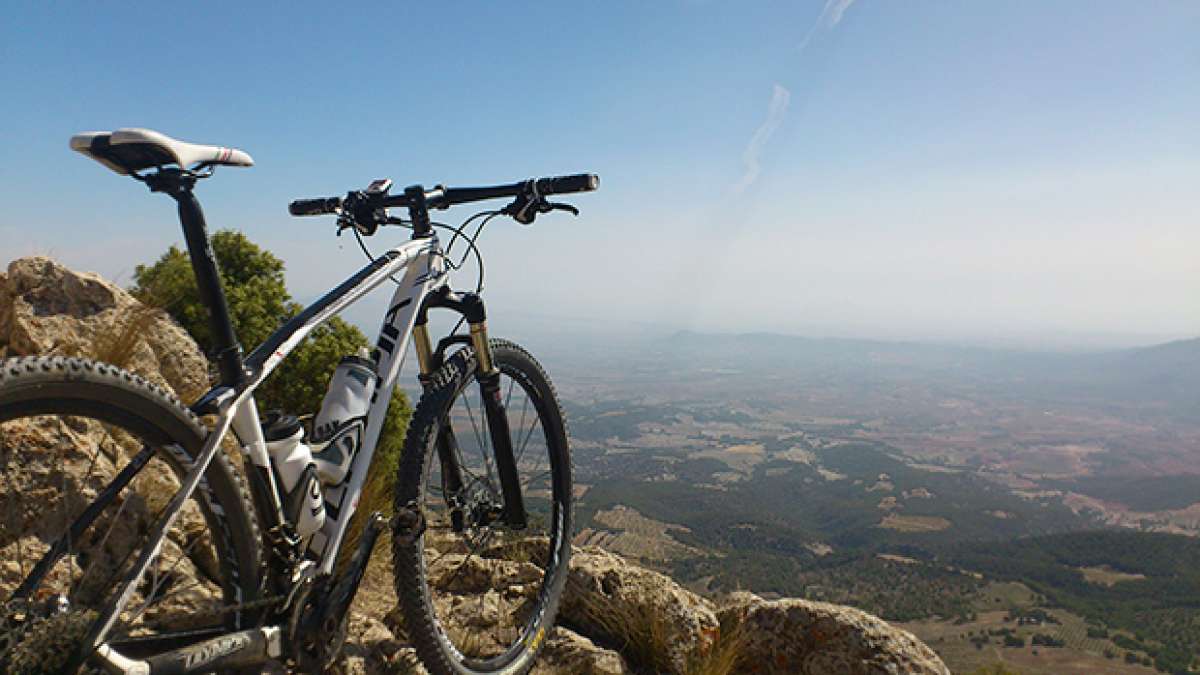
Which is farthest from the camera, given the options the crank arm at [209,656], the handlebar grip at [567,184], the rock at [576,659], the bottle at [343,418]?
the rock at [576,659]

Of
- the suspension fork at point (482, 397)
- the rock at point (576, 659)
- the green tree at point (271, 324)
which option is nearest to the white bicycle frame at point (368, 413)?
the suspension fork at point (482, 397)

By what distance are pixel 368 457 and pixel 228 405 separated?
2.68 feet

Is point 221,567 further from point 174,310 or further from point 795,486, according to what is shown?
point 795,486

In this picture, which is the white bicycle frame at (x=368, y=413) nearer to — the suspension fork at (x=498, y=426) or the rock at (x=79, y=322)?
the suspension fork at (x=498, y=426)

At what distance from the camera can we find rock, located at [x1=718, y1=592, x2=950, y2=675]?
3535 mm

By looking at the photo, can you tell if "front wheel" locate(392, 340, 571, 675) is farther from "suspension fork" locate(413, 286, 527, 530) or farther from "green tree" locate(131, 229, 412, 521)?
"green tree" locate(131, 229, 412, 521)

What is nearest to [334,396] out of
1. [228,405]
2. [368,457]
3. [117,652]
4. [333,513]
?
[368,457]

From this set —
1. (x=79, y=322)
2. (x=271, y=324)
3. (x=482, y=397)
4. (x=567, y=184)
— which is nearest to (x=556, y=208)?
(x=567, y=184)

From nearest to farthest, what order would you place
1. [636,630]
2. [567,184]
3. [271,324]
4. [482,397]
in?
[567,184] → [482,397] → [636,630] → [271,324]

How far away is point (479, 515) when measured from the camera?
346 centimetres

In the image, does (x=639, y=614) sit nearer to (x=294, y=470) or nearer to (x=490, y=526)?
(x=490, y=526)

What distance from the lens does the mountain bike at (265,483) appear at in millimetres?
1734

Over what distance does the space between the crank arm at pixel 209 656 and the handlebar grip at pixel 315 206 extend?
200cm

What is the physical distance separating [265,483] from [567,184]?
1896 mm
